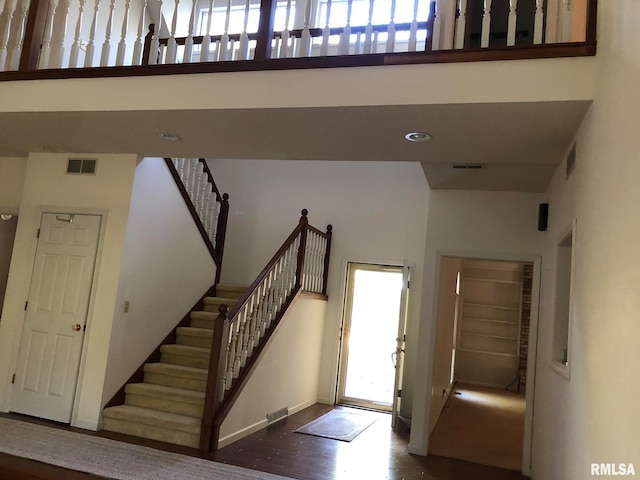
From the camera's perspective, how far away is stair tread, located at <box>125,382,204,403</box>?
4.71 m

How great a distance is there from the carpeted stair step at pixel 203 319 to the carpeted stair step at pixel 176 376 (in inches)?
28.2

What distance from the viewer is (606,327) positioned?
6.91 ft

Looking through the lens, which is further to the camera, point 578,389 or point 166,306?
point 166,306

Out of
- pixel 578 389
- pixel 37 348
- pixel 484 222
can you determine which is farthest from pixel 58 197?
pixel 578 389

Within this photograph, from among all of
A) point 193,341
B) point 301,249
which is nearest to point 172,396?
point 193,341

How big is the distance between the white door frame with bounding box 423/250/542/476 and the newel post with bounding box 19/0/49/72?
3987 mm

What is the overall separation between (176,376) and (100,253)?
148cm

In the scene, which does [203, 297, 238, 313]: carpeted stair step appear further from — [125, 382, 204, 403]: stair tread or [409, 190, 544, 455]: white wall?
[409, 190, 544, 455]: white wall

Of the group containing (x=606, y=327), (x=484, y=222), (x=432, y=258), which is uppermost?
(x=484, y=222)

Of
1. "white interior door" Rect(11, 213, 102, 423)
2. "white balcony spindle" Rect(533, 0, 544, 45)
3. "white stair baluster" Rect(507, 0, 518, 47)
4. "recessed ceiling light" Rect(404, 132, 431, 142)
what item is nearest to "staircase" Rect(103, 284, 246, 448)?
"white interior door" Rect(11, 213, 102, 423)

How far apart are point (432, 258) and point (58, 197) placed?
152 inches

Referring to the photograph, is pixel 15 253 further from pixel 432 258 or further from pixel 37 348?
pixel 432 258

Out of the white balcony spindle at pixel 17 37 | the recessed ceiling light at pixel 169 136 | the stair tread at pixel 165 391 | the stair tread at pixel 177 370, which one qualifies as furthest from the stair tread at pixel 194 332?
the white balcony spindle at pixel 17 37

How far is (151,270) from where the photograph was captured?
5172 mm
